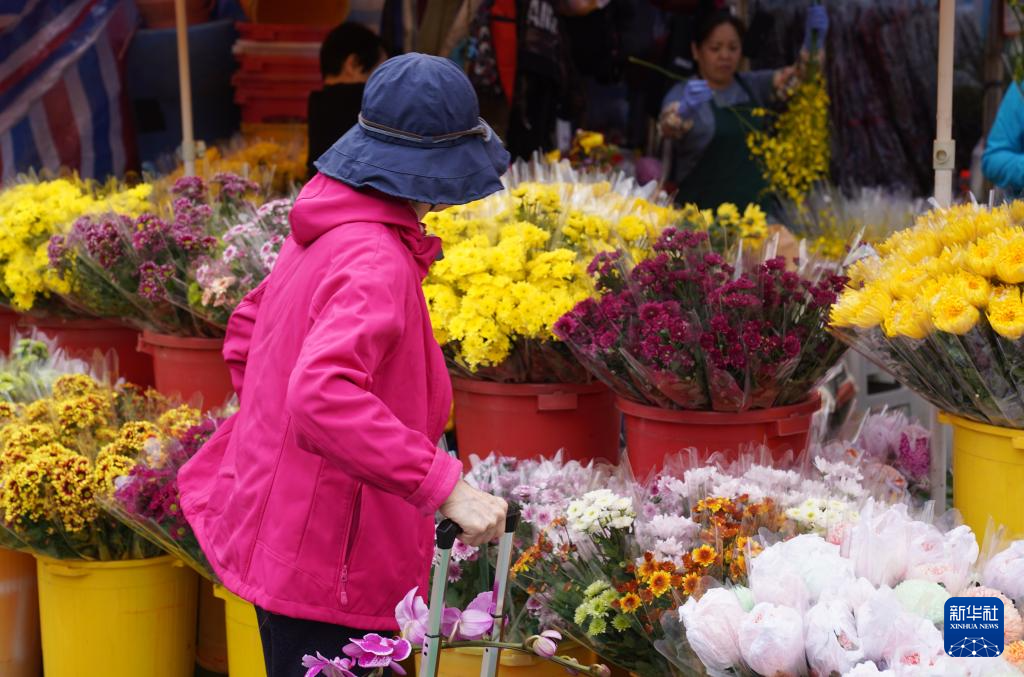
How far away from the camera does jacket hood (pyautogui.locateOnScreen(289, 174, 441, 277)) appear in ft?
6.32

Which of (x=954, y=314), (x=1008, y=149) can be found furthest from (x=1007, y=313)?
(x=1008, y=149)

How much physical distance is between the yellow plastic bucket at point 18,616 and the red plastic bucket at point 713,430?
1.88 m

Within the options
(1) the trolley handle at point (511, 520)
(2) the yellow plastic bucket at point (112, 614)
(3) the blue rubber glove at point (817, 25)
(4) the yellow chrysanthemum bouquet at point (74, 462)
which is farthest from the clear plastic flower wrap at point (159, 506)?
(3) the blue rubber glove at point (817, 25)

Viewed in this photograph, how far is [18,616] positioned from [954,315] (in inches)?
107

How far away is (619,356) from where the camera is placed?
2707 millimetres

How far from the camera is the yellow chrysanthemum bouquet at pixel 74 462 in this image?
3.04 meters

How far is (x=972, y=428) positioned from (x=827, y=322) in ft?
1.42

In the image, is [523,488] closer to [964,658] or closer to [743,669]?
[743,669]

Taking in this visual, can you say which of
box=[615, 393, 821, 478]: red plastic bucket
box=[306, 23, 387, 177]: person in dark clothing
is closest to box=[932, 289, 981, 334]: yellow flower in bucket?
box=[615, 393, 821, 478]: red plastic bucket

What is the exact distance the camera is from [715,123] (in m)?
4.85

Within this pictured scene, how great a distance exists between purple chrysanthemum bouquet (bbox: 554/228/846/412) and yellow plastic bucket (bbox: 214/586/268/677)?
1.02 meters

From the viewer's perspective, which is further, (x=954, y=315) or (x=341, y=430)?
(x=954, y=315)

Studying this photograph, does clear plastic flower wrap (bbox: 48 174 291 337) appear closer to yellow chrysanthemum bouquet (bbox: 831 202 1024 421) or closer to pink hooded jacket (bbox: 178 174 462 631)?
pink hooded jacket (bbox: 178 174 462 631)

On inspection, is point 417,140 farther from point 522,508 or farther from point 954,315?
point 954,315
